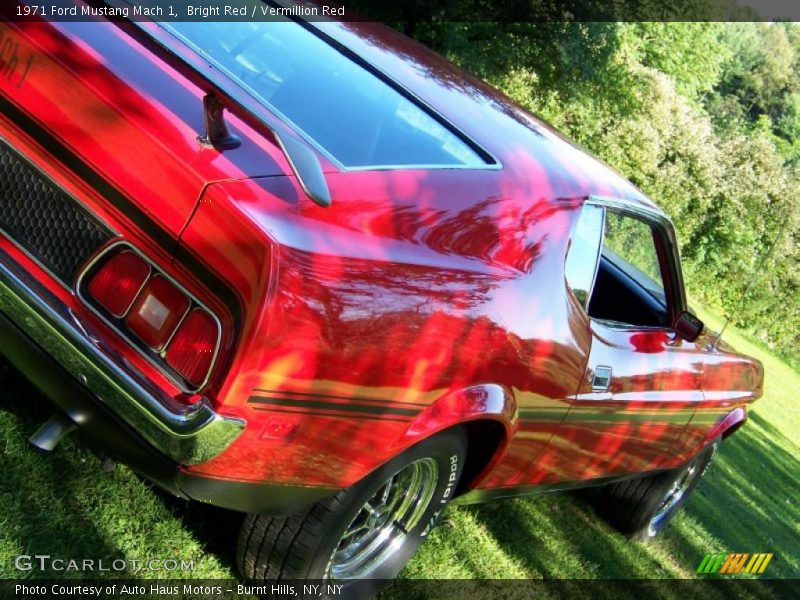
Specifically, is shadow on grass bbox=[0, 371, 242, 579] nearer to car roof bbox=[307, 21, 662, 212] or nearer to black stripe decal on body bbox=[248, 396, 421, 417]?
black stripe decal on body bbox=[248, 396, 421, 417]

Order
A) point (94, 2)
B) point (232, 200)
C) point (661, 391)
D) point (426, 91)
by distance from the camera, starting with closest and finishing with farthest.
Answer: point (232, 200)
point (94, 2)
point (426, 91)
point (661, 391)

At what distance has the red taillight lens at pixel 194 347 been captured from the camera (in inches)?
83.1

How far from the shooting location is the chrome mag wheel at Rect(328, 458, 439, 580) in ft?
9.61

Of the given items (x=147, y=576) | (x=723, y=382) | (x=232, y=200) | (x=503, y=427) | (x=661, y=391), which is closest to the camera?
(x=232, y=200)

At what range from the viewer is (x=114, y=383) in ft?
6.93

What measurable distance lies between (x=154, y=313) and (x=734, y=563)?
14.3ft

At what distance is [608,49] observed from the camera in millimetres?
19703

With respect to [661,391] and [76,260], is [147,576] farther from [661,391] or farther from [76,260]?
[661,391]

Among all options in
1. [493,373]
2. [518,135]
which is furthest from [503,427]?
[518,135]

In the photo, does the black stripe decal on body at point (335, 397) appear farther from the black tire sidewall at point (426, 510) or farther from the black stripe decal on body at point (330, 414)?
the black tire sidewall at point (426, 510)

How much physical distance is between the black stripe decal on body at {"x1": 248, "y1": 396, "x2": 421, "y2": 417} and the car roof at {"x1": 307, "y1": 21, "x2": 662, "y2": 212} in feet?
2.93

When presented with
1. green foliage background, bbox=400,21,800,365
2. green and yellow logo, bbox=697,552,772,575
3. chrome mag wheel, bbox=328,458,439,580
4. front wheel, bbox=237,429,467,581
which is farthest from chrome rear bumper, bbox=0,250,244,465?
green foliage background, bbox=400,21,800,365

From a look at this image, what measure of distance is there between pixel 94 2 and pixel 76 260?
753 millimetres

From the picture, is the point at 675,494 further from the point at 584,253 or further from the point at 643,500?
the point at 584,253
